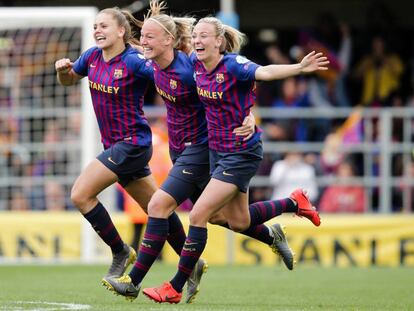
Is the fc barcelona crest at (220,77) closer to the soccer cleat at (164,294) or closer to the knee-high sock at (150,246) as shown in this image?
the knee-high sock at (150,246)

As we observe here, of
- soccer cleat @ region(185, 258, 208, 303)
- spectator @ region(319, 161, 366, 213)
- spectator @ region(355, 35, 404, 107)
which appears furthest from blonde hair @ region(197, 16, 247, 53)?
spectator @ region(355, 35, 404, 107)

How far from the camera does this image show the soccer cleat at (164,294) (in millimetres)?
8195

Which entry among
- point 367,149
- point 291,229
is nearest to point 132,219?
point 291,229

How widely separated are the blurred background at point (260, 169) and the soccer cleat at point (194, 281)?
5342mm

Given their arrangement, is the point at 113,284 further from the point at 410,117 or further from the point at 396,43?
the point at 396,43

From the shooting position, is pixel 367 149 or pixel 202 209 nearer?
pixel 202 209

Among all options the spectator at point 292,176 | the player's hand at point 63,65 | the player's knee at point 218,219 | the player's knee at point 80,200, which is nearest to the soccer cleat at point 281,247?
the player's knee at point 218,219

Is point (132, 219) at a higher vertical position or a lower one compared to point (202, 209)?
lower

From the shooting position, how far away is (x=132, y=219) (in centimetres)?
1441

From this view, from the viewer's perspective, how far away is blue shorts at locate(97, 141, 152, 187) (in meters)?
8.74

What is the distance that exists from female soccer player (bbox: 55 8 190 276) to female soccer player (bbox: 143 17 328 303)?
2.01ft

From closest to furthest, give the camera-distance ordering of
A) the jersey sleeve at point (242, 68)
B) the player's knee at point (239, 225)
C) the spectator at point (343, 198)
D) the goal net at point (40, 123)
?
1. the jersey sleeve at point (242, 68)
2. the player's knee at point (239, 225)
3. the spectator at point (343, 198)
4. the goal net at point (40, 123)

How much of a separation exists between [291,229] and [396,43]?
5508mm

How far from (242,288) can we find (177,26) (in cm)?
277
